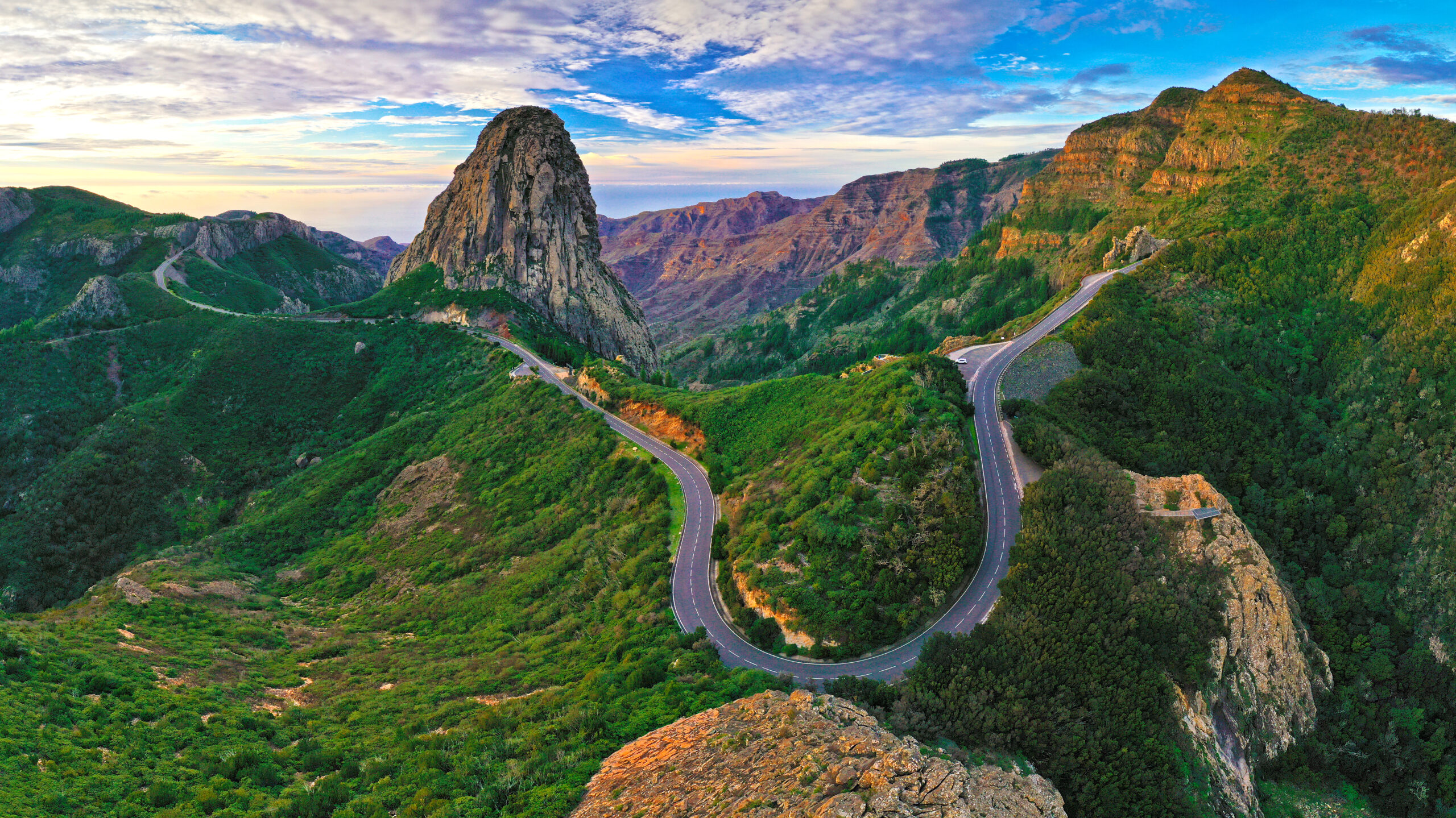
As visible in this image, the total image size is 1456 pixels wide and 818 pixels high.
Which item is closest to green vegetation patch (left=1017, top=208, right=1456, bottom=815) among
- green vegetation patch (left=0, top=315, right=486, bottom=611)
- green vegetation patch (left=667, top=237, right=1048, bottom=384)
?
green vegetation patch (left=667, top=237, right=1048, bottom=384)

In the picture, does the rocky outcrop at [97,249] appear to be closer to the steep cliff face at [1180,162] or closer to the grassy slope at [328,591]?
the grassy slope at [328,591]

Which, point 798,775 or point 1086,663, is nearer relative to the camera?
point 798,775

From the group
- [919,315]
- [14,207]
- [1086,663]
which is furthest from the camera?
[919,315]

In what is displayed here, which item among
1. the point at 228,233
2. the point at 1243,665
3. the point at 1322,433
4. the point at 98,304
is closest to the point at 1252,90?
the point at 1322,433

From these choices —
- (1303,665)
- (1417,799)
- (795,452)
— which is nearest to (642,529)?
(795,452)

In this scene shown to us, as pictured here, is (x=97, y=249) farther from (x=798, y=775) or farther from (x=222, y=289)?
(x=798, y=775)

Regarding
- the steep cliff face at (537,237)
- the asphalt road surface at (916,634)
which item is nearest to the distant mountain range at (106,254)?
the steep cliff face at (537,237)
